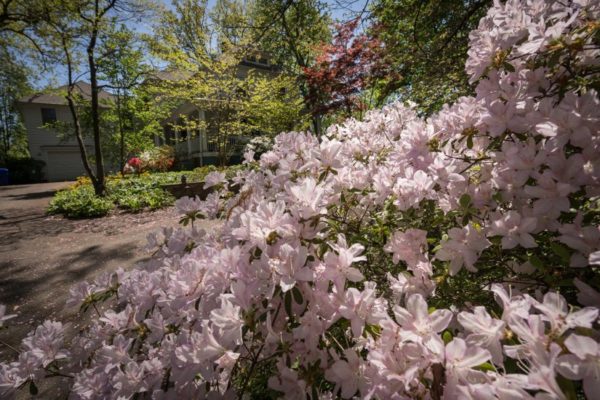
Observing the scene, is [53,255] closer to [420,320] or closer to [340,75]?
[420,320]

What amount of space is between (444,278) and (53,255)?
706 cm

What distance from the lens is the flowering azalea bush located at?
2.35 feet

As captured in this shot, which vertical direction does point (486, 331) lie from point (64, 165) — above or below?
above

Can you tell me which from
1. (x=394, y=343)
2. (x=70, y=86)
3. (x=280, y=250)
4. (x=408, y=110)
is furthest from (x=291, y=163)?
(x=70, y=86)

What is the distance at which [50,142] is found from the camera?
968 inches

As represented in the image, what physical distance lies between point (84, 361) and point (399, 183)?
6.42ft

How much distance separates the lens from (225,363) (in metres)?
0.96

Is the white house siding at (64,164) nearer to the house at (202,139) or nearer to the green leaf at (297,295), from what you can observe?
the house at (202,139)

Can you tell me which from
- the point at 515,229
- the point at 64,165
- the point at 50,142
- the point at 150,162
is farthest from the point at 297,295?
the point at 50,142

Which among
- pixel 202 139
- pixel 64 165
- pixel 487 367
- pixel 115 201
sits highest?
pixel 202 139

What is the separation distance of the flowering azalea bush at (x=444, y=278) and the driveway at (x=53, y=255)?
10.6ft

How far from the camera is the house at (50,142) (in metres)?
23.6

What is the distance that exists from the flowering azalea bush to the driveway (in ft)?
10.6

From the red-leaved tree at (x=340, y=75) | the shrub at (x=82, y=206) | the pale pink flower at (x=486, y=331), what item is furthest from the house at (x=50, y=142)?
the pale pink flower at (x=486, y=331)
